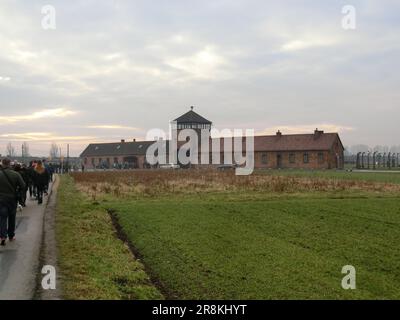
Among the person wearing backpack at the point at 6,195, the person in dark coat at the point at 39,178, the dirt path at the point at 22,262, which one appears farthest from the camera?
the person in dark coat at the point at 39,178

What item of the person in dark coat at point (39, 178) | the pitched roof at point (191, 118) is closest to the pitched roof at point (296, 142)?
the pitched roof at point (191, 118)

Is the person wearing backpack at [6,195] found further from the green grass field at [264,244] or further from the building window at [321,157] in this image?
the building window at [321,157]

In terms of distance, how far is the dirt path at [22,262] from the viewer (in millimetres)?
7895

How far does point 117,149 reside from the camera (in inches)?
4601

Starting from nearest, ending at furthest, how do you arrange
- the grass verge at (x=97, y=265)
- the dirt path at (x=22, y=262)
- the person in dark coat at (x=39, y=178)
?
the dirt path at (x=22, y=262) → the grass verge at (x=97, y=265) → the person in dark coat at (x=39, y=178)

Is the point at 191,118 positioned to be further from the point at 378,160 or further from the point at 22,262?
the point at 22,262

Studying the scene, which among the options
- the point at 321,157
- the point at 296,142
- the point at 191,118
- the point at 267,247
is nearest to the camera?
the point at 267,247

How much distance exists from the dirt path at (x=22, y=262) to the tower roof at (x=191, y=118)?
72749mm

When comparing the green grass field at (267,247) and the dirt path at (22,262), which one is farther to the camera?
the green grass field at (267,247)

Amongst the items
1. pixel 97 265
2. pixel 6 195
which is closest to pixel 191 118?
pixel 6 195

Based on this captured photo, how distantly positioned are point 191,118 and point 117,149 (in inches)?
1334
